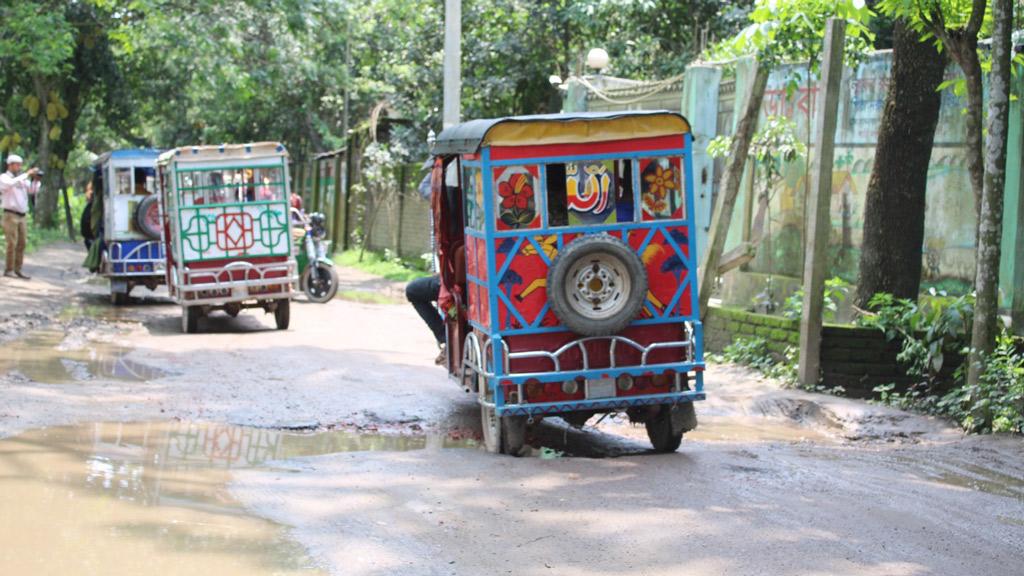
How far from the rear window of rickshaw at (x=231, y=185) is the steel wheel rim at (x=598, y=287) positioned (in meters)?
8.40

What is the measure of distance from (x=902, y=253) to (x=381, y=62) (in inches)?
919

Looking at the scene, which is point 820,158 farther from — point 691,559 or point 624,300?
point 691,559

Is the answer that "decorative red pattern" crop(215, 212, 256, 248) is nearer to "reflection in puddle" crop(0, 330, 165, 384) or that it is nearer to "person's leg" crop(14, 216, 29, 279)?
"reflection in puddle" crop(0, 330, 165, 384)

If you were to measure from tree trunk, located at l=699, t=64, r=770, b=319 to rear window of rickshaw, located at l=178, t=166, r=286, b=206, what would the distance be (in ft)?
18.2

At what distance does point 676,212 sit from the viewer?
787 cm

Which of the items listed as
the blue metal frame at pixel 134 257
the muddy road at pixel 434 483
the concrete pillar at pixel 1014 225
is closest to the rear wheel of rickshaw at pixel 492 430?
the muddy road at pixel 434 483

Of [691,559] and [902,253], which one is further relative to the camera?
[902,253]

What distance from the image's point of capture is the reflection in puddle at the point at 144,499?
17.3ft

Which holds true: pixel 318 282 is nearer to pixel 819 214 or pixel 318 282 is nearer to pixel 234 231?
pixel 234 231

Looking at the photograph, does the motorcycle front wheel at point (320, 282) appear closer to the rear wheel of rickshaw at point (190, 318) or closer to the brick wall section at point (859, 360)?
the rear wheel of rickshaw at point (190, 318)

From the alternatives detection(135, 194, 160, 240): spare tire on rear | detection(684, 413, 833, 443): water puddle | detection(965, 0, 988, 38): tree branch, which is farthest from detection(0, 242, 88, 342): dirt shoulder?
detection(965, 0, 988, 38): tree branch

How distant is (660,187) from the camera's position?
7824 millimetres

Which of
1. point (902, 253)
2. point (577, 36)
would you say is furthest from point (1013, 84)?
point (577, 36)

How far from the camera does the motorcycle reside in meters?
19.2
